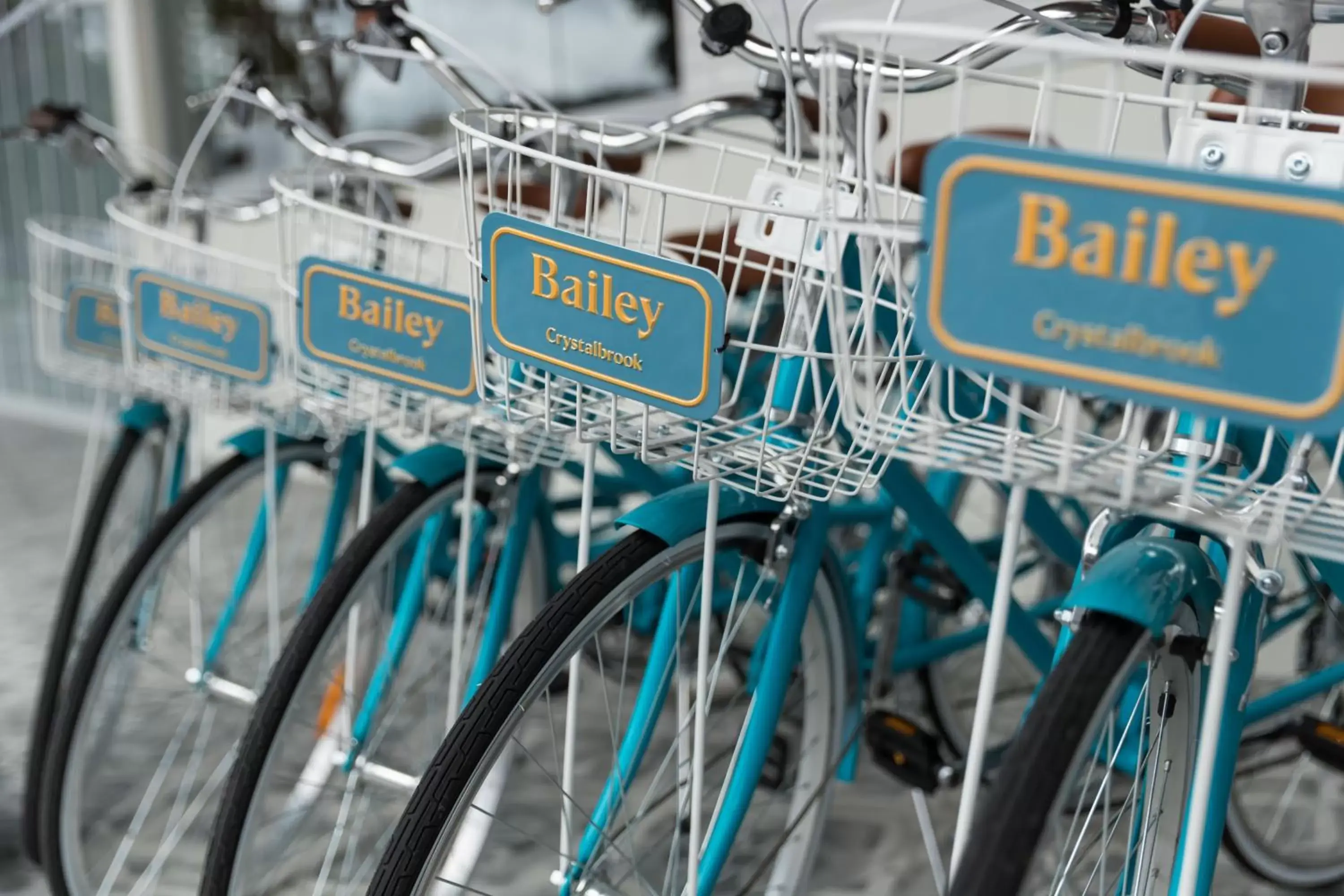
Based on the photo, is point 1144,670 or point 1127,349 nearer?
point 1127,349

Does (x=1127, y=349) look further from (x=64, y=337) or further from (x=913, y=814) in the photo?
(x=64, y=337)

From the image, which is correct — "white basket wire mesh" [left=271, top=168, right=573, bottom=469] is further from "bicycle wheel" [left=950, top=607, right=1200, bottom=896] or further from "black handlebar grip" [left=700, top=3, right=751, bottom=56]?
"bicycle wheel" [left=950, top=607, right=1200, bottom=896]

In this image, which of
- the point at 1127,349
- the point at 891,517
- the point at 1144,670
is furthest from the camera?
the point at 891,517

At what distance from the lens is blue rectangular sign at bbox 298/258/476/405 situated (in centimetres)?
103

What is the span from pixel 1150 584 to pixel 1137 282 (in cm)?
25

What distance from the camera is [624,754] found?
3.57ft

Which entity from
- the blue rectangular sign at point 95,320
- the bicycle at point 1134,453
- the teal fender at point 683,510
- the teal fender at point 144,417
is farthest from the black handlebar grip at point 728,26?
the teal fender at point 144,417

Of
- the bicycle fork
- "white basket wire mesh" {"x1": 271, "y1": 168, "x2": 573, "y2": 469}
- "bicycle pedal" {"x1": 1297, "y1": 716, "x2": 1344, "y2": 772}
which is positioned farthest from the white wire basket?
"bicycle pedal" {"x1": 1297, "y1": 716, "x2": 1344, "y2": 772}

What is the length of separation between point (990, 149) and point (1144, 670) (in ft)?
1.37

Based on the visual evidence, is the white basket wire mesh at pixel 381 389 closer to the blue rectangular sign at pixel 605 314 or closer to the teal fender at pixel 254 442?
the blue rectangular sign at pixel 605 314

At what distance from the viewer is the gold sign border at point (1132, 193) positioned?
53 cm

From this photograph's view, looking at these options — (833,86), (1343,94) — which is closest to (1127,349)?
(833,86)

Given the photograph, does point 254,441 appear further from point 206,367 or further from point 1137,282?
point 1137,282

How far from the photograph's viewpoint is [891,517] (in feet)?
4.89
